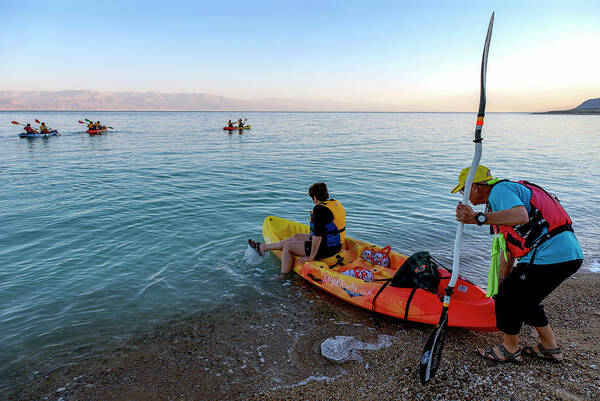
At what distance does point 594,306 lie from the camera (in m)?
5.53

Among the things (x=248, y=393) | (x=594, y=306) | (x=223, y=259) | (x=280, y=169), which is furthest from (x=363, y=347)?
(x=280, y=169)

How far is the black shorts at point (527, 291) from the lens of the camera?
11.2ft

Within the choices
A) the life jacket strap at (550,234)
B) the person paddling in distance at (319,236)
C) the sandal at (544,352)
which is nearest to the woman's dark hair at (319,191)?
the person paddling in distance at (319,236)

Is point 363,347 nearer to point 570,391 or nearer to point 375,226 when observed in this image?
point 570,391

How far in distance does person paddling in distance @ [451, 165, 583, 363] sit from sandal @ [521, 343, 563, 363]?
22 mm

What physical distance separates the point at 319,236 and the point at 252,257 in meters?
2.23

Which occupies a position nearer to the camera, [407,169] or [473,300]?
[473,300]

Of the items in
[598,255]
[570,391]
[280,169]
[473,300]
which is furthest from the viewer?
[280,169]

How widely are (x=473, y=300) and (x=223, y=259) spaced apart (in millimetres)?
5278

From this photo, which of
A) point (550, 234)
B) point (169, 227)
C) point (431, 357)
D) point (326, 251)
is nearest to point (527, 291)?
point (550, 234)

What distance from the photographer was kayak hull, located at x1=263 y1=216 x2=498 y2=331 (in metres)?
4.71

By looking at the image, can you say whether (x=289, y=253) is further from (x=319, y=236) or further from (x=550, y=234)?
(x=550, y=234)

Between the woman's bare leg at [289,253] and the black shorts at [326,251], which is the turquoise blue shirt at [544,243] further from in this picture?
the woman's bare leg at [289,253]

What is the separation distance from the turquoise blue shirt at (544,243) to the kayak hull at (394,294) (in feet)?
5.12
